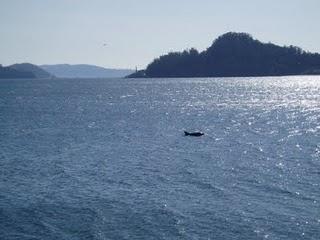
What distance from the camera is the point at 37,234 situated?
46.7m

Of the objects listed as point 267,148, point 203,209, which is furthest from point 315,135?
point 203,209

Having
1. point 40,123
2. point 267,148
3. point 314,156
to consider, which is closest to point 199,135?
point 267,148

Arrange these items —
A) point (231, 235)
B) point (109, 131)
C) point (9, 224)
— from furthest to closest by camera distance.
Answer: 1. point (109, 131)
2. point (9, 224)
3. point (231, 235)

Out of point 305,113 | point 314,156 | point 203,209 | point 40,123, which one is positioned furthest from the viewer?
point 305,113

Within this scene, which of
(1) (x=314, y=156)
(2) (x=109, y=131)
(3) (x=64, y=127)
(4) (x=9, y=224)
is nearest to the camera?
(4) (x=9, y=224)

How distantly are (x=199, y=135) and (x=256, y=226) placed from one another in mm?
64743

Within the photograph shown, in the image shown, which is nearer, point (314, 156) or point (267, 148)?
point (314, 156)

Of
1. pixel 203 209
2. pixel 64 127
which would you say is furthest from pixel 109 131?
pixel 203 209

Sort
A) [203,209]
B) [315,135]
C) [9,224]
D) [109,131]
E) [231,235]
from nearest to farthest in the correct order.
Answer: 1. [231,235]
2. [9,224]
3. [203,209]
4. [315,135]
5. [109,131]

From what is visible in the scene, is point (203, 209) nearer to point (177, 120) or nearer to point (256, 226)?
point (256, 226)

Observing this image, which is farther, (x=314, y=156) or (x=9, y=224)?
(x=314, y=156)

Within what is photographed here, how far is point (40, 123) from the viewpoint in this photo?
142625 mm

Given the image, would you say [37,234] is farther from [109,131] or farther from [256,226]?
[109,131]

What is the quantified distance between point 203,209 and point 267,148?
138 feet
